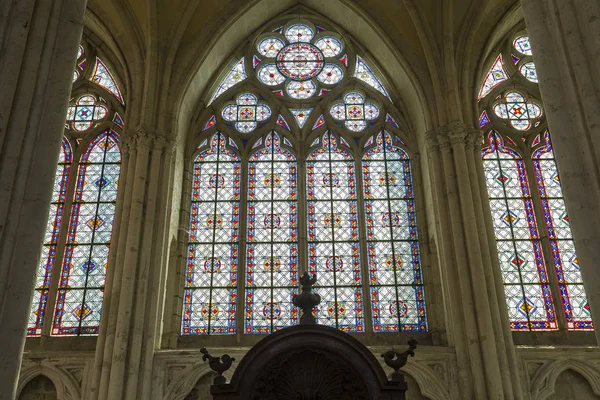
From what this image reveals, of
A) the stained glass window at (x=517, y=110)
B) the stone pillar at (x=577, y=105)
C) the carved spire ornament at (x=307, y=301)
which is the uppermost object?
the stained glass window at (x=517, y=110)

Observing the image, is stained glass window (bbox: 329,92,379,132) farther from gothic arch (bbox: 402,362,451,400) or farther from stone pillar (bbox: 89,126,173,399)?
gothic arch (bbox: 402,362,451,400)

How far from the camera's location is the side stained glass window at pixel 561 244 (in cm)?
1203

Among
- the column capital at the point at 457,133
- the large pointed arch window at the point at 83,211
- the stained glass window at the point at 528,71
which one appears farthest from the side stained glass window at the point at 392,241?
the large pointed arch window at the point at 83,211

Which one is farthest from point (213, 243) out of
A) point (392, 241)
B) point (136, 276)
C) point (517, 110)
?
point (517, 110)

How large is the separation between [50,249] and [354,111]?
6.59m

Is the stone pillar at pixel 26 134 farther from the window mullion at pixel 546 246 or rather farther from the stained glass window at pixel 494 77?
the stained glass window at pixel 494 77

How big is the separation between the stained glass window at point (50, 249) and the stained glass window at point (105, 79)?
1.45 m

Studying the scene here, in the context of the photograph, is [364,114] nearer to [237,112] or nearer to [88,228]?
[237,112]

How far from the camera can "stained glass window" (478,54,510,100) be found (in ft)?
46.8

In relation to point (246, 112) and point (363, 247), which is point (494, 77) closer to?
point (363, 247)

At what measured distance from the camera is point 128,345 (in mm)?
10773

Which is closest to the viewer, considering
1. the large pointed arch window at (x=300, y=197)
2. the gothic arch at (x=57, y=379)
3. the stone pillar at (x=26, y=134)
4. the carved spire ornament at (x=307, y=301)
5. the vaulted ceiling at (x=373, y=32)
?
the stone pillar at (x=26, y=134)

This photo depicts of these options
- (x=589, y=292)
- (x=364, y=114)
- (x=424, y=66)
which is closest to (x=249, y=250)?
(x=364, y=114)

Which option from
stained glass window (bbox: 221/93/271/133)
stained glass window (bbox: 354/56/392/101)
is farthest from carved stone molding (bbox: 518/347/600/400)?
stained glass window (bbox: 221/93/271/133)
